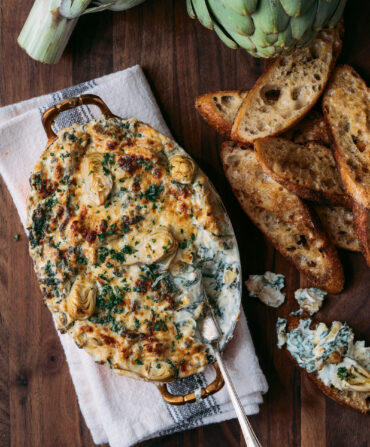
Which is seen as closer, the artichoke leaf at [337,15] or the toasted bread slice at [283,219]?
the artichoke leaf at [337,15]

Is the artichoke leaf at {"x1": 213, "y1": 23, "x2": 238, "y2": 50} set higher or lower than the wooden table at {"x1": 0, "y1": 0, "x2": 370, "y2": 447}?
higher

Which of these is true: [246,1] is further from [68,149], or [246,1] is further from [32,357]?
[32,357]

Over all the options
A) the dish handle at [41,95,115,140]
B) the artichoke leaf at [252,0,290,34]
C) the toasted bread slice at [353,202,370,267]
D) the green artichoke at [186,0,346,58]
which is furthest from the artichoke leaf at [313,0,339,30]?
the dish handle at [41,95,115,140]

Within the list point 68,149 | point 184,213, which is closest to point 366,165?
point 184,213

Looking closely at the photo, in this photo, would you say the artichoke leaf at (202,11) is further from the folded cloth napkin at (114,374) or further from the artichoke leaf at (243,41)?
the folded cloth napkin at (114,374)

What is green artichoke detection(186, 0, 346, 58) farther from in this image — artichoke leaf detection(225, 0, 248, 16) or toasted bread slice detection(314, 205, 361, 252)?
toasted bread slice detection(314, 205, 361, 252)

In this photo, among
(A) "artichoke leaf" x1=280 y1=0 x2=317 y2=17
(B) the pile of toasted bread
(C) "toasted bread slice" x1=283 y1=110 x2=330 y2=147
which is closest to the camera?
(A) "artichoke leaf" x1=280 y1=0 x2=317 y2=17

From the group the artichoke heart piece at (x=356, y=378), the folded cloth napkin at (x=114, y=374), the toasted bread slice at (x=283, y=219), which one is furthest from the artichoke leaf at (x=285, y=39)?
the artichoke heart piece at (x=356, y=378)
